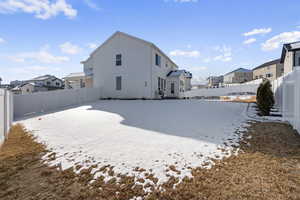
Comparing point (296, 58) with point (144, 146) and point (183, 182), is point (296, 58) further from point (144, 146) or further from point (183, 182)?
point (183, 182)

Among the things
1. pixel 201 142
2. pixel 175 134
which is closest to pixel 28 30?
pixel 175 134

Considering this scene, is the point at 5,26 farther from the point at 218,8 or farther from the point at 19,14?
the point at 218,8

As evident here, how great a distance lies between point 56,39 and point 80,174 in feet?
51.4

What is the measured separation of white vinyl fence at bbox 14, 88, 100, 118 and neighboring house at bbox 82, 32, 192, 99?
2.62 meters

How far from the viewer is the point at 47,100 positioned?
41.2 feet

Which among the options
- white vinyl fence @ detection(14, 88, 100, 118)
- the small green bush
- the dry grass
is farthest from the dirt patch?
white vinyl fence @ detection(14, 88, 100, 118)

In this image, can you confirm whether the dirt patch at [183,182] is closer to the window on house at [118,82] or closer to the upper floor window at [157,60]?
the window on house at [118,82]

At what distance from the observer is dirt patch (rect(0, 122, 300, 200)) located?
7.77ft

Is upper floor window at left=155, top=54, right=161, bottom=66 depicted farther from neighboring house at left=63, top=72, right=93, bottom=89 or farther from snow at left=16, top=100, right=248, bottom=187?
snow at left=16, top=100, right=248, bottom=187

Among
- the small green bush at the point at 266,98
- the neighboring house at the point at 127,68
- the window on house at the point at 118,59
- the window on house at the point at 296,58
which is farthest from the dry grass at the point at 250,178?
the window on house at the point at 118,59

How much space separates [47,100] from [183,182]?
13.2 m

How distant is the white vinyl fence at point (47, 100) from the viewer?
35.1 ft

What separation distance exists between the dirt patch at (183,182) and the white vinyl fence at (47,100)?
8535 millimetres

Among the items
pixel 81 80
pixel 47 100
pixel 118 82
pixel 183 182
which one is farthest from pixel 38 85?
pixel 183 182
